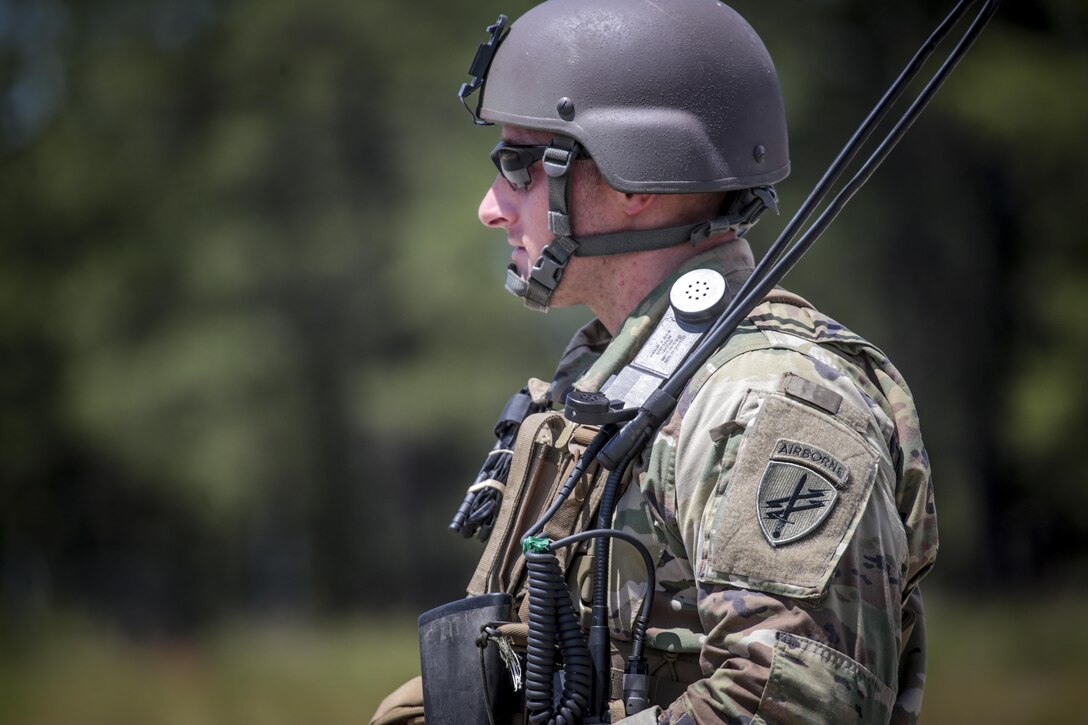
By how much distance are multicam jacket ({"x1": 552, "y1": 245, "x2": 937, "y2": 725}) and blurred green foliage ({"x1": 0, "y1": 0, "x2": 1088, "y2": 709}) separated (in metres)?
5.43

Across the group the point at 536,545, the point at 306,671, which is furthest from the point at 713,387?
the point at 306,671

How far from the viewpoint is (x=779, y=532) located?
6.44 ft

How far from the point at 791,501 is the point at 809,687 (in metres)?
0.30

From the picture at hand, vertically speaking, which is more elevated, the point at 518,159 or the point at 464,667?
the point at 518,159

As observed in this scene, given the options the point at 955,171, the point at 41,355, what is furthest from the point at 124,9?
the point at 955,171

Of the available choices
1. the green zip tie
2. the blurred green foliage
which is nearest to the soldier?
the green zip tie

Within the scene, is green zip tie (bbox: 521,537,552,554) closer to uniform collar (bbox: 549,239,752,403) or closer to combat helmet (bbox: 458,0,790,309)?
uniform collar (bbox: 549,239,752,403)

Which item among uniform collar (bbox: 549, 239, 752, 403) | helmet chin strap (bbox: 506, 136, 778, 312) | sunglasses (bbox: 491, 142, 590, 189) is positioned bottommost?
uniform collar (bbox: 549, 239, 752, 403)

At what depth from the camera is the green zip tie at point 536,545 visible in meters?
2.21

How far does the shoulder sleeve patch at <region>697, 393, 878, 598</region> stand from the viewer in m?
1.94

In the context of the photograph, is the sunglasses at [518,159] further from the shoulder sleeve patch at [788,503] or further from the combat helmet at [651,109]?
the shoulder sleeve patch at [788,503]

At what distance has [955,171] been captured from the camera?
792 cm

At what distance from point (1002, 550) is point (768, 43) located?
369 centimetres

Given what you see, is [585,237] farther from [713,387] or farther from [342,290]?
[342,290]
